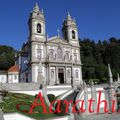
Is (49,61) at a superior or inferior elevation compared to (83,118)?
superior

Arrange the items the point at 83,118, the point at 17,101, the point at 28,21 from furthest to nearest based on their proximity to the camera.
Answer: the point at 28,21
the point at 83,118
the point at 17,101

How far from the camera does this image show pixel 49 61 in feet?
142

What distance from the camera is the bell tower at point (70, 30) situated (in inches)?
1917

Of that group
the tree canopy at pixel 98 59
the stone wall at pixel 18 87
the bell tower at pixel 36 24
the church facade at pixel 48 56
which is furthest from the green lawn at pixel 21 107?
the tree canopy at pixel 98 59

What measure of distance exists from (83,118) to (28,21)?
27.5 metres

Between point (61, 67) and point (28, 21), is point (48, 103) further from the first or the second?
point (28, 21)

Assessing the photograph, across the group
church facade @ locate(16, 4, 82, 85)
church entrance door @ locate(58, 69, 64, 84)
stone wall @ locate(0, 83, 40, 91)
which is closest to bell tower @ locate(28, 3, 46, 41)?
church facade @ locate(16, 4, 82, 85)

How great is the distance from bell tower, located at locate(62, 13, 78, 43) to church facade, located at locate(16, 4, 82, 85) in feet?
0.76

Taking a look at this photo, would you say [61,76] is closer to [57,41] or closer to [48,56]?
[48,56]

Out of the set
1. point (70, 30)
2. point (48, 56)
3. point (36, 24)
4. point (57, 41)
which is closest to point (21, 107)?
point (48, 56)

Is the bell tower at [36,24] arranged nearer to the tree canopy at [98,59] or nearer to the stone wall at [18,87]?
the stone wall at [18,87]

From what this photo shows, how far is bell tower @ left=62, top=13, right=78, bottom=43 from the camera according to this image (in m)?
48.7

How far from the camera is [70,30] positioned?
4900 centimetres

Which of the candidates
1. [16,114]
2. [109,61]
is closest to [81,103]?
Answer: [16,114]
